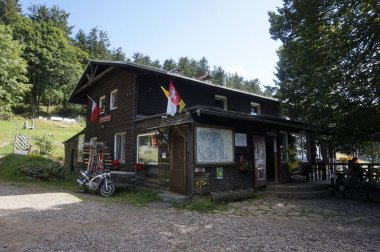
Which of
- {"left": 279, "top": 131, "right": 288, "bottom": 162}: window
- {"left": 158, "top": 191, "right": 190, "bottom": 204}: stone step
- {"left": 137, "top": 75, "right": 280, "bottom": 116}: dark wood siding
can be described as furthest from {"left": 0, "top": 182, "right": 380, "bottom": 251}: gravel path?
{"left": 137, "top": 75, "right": 280, "bottom": 116}: dark wood siding

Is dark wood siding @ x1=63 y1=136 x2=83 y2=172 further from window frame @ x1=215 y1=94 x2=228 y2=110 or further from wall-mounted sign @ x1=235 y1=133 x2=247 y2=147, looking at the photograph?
wall-mounted sign @ x1=235 y1=133 x2=247 y2=147

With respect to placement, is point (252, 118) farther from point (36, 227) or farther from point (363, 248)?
point (36, 227)

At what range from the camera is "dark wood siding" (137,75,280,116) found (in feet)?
46.8

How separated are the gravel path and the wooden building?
1712 mm

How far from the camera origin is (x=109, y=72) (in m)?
16.7

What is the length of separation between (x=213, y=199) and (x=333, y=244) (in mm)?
→ 4721

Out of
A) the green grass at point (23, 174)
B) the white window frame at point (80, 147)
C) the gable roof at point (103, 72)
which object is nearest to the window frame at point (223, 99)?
the gable roof at point (103, 72)

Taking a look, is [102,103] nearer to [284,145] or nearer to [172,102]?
[172,102]

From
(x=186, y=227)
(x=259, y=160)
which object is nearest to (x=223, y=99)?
(x=259, y=160)

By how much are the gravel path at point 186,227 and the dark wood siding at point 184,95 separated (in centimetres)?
552

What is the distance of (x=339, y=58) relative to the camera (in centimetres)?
976

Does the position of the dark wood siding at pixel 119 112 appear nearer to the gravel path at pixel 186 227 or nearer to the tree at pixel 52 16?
the gravel path at pixel 186 227

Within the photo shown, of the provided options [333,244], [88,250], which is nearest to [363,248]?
[333,244]

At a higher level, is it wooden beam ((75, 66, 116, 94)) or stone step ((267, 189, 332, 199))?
wooden beam ((75, 66, 116, 94))
